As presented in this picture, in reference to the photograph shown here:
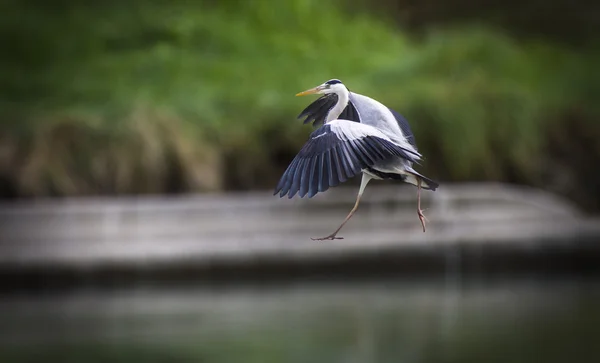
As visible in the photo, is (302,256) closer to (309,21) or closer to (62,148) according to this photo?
(62,148)

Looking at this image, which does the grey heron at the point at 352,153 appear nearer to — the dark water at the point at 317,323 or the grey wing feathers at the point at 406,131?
the grey wing feathers at the point at 406,131

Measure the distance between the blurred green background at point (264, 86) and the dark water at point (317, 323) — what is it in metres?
2.49

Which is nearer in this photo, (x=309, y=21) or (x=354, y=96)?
(x=354, y=96)

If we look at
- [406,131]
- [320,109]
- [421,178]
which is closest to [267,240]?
[320,109]

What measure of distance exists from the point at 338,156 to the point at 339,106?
1.51ft

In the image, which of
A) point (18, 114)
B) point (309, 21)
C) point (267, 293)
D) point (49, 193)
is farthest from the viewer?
point (309, 21)

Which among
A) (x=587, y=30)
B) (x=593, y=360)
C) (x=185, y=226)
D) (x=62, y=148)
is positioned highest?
(x=587, y=30)

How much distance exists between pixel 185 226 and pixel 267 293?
1489mm

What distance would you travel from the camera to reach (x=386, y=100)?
54.9 feet

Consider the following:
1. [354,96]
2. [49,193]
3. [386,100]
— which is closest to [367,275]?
[386,100]

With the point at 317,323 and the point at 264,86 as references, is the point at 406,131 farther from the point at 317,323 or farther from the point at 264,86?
the point at 264,86

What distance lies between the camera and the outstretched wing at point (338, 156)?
15.9ft

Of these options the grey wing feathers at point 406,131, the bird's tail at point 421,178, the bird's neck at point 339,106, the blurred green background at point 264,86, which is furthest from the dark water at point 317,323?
the bird's tail at point 421,178

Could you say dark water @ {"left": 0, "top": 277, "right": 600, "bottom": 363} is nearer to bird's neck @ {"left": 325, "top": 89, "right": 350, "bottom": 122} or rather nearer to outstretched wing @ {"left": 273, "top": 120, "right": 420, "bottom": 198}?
bird's neck @ {"left": 325, "top": 89, "right": 350, "bottom": 122}
